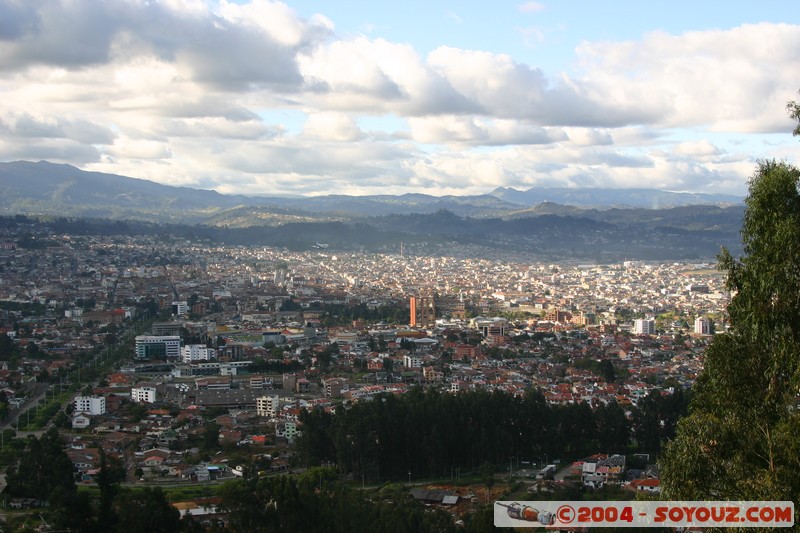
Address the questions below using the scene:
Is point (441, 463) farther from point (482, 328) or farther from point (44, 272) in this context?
point (44, 272)

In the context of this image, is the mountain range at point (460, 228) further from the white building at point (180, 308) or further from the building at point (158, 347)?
the building at point (158, 347)

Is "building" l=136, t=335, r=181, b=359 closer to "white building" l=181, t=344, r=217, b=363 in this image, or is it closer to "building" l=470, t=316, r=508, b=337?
"white building" l=181, t=344, r=217, b=363

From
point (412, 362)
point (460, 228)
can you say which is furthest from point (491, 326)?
point (460, 228)

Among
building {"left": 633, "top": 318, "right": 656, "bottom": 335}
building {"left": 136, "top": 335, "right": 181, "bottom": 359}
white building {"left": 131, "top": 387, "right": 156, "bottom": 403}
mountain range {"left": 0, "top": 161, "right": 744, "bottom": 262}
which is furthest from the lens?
mountain range {"left": 0, "top": 161, "right": 744, "bottom": 262}

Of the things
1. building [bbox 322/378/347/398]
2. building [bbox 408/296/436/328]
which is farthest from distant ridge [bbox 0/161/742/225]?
building [bbox 322/378/347/398]

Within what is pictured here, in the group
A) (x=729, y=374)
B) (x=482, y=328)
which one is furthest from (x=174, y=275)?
(x=729, y=374)

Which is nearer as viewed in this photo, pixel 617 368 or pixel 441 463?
pixel 441 463
